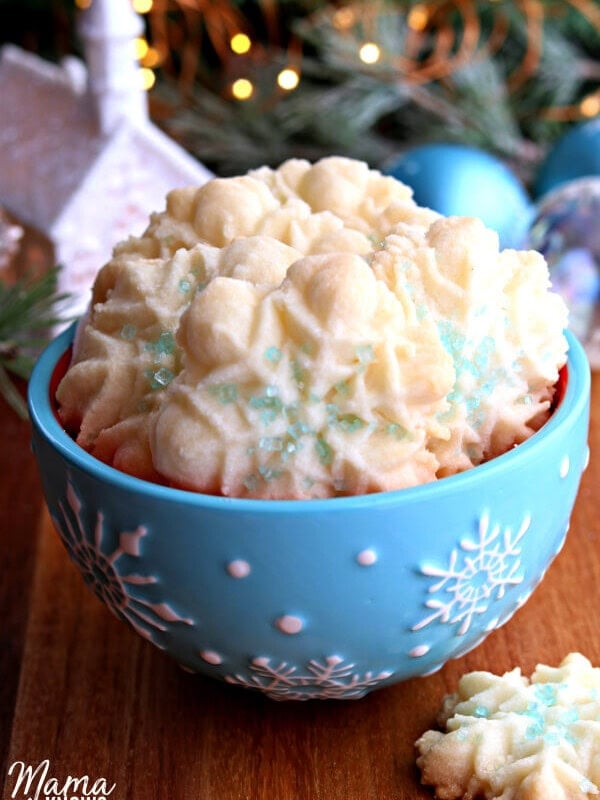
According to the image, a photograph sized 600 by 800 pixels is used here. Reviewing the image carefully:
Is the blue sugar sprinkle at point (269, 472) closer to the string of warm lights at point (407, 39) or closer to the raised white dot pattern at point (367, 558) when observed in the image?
the raised white dot pattern at point (367, 558)

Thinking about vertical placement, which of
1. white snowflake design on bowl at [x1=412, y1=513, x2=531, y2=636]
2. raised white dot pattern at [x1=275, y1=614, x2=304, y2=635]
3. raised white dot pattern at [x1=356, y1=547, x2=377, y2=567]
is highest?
raised white dot pattern at [x1=356, y1=547, x2=377, y2=567]

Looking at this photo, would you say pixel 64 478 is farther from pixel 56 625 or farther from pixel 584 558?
pixel 584 558

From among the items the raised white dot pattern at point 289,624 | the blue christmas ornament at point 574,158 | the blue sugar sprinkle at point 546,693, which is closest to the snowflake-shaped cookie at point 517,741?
the blue sugar sprinkle at point 546,693

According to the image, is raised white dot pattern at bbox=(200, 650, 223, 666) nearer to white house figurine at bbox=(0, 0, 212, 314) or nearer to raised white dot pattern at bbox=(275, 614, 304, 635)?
raised white dot pattern at bbox=(275, 614, 304, 635)

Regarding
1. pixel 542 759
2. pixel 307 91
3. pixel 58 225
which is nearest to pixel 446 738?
pixel 542 759

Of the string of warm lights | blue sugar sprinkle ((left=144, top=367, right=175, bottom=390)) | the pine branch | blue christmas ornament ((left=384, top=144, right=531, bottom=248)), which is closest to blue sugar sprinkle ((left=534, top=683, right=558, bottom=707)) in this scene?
blue sugar sprinkle ((left=144, top=367, right=175, bottom=390))
